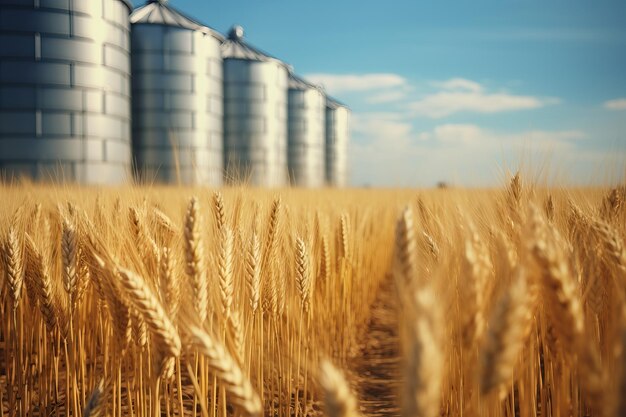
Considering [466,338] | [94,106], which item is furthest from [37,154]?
[466,338]

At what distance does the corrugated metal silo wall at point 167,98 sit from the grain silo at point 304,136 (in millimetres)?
8287

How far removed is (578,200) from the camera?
217cm

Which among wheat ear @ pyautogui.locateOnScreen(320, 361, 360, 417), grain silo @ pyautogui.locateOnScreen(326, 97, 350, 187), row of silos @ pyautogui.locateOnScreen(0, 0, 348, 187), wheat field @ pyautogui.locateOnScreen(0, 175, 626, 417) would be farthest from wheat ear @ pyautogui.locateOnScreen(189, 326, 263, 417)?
grain silo @ pyautogui.locateOnScreen(326, 97, 350, 187)

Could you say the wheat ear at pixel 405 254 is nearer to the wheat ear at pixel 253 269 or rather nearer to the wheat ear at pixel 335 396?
the wheat ear at pixel 335 396

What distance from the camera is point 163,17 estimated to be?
→ 13562mm

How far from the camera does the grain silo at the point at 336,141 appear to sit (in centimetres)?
2654

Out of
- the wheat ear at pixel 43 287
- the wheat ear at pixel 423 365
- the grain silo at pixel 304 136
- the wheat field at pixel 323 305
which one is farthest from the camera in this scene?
the grain silo at pixel 304 136

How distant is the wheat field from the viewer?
0.80 meters

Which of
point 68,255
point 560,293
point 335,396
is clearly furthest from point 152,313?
point 560,293

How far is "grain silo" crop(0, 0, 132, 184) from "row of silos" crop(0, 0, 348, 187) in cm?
2

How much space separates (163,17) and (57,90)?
19.2ft

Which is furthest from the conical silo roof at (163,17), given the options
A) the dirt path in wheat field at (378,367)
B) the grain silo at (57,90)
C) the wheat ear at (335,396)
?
the wheat ear at (335,396)

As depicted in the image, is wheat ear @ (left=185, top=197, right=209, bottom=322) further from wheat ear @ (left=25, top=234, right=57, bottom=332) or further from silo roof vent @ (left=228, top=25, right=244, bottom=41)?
silo roof vent @ (left=228, top=25, right=244, bottom=41)

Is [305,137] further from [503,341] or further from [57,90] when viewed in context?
[503,341]
